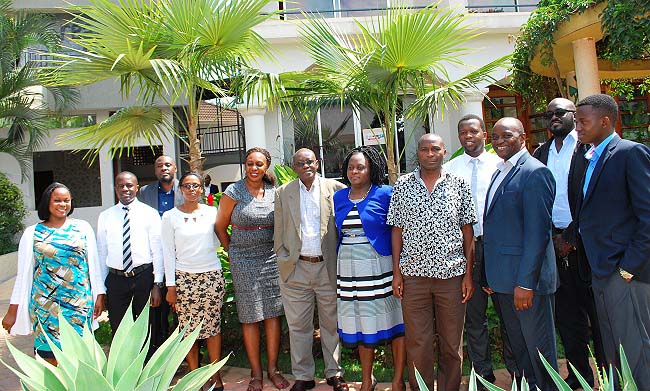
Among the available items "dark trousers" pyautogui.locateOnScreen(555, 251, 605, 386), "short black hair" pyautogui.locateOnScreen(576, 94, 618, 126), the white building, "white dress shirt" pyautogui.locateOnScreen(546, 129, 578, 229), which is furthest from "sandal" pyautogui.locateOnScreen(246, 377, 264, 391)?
the white building

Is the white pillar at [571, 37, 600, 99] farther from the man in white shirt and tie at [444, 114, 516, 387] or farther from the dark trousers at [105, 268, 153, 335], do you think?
the dark trousers at [105, 268, 153, 335]

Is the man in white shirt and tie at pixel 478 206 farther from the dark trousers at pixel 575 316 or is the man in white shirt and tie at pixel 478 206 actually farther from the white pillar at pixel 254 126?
the white pillar at pixel 254 126

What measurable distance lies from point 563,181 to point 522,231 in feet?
2.51

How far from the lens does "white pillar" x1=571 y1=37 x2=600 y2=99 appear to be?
6465 millimetres

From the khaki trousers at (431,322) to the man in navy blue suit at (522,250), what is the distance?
10.8 inches

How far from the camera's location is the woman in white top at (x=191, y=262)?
13.4 feet

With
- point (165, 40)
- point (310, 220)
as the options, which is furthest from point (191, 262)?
point (165, 40)

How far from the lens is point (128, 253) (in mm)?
4188

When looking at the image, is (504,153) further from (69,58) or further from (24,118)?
(24,118)

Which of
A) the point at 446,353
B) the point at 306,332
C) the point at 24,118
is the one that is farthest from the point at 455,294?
the point at 24,118

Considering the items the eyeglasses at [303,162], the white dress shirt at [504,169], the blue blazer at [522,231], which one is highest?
the eyeglasses at [303,162]

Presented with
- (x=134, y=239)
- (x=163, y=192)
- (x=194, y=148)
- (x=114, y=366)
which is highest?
(x=194, y=148)

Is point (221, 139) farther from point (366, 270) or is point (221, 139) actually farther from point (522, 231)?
point (522, 231)

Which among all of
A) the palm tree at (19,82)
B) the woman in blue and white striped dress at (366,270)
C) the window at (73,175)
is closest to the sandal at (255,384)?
the woman in blue and white striped dress at (366,270)
